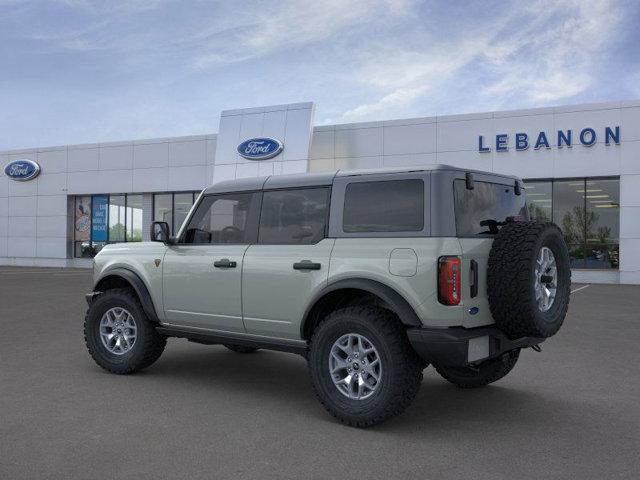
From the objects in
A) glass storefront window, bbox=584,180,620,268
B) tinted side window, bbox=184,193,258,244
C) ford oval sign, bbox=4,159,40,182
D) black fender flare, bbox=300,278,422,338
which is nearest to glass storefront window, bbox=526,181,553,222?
glass storefront window, bbox=584,180,620,268

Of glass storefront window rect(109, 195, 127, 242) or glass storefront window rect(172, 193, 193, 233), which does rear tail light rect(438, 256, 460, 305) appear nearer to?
glass storefront window rect(172, 193, 193, 233)

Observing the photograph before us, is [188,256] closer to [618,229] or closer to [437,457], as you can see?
[437,457]

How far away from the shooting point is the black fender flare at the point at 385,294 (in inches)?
180

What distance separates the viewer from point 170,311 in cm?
620

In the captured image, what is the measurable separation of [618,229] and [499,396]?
60.1 ft

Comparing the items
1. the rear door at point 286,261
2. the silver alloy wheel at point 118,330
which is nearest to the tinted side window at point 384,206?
the rear door at point 286,261

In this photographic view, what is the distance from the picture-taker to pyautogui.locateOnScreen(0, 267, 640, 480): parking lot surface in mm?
3883

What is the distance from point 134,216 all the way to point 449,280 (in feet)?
90.5

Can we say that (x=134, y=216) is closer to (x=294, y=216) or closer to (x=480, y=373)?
(x=294, y=216)

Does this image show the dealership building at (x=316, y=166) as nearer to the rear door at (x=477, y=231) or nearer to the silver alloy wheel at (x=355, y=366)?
the rear door at (x=477, y=231)

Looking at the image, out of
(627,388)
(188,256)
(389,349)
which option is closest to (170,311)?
(188,256)

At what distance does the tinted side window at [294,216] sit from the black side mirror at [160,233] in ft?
3.50

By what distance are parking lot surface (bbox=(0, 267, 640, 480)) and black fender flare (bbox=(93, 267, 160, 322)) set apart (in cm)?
67

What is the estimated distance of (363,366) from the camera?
4773 millimetres
